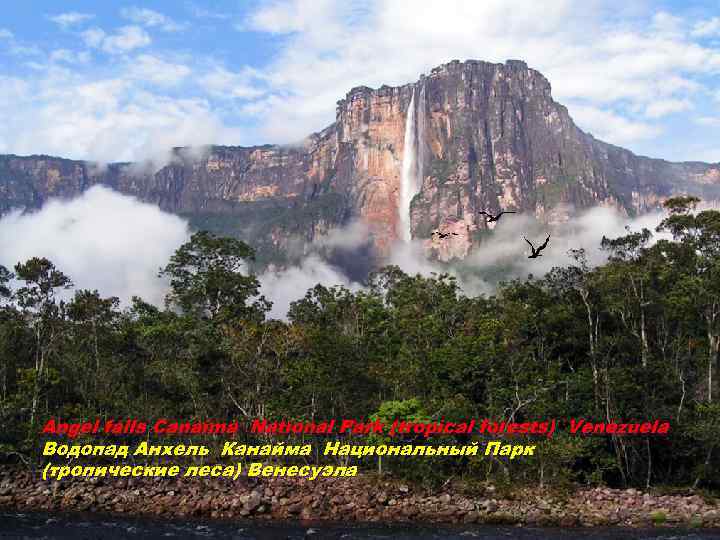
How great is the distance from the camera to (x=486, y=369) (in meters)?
38.7

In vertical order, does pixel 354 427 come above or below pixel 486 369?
below

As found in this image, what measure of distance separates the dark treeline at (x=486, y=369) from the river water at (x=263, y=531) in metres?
5.18

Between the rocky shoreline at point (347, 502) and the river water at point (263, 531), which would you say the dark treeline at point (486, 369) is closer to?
the rocky shoreline at point (347, 502)

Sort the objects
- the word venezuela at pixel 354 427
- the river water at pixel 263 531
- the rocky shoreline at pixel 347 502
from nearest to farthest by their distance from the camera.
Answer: the river water at pixel 263 531, the rocky shoreline at pixel 347 502, the word venezuela at pixel 354 427

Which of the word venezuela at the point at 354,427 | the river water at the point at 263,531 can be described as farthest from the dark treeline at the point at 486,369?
the river water at the point at 263,531

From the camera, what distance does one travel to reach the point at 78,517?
30.7 metres

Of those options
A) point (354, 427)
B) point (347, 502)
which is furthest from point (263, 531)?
point (354, 427)

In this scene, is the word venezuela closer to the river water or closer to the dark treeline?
the dark treeline

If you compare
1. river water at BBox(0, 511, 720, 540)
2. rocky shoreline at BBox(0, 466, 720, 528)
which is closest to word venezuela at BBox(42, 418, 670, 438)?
rocky shoreline at BBox(0, 466, 720, 528)

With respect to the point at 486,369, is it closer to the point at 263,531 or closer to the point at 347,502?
the point at 347,502

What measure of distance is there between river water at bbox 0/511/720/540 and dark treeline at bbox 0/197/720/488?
5.18 metres

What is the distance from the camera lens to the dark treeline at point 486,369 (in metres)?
36.3

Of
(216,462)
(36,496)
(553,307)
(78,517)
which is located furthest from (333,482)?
(553,307)

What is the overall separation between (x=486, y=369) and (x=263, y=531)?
1589 centimetres
